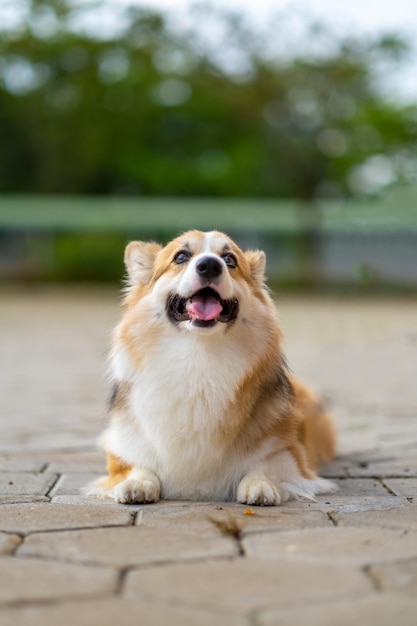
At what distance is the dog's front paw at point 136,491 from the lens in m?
3.35

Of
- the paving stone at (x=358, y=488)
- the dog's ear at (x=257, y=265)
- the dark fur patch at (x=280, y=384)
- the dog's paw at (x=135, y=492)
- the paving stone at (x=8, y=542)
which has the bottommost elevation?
the paving stone at (x=358, y=488)

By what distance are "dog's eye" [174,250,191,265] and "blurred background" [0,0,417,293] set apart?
1409cm

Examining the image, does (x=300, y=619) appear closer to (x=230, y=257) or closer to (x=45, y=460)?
(x=230, y=257)

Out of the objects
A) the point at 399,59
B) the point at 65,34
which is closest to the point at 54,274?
the point at 65,34

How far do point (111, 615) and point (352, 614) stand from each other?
0.60m

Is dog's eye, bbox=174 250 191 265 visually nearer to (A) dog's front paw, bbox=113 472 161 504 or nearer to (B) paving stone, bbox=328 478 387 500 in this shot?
(A) dog's front paw, bbox=113 472 161 504

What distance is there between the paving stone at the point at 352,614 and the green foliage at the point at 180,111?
21.3 metres

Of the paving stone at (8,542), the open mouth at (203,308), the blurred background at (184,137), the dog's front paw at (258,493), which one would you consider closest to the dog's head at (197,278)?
the open mouth at (203,308)

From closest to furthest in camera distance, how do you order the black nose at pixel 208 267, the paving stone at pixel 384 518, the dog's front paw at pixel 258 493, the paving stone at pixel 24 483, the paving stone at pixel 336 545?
1. the paving stone at pixel 336 545
2. the paving stone at pixel 384 518
3. the dog's front paw at pixel 258 493
4. the black nose at pixel 208 267
5. the paving stone at pixel 24 483

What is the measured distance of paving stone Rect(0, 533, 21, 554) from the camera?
8.56ft

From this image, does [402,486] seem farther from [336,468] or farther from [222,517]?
[222,517]

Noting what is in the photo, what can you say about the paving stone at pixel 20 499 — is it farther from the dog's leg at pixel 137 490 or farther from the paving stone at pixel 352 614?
the paving stone at pixel 352 614

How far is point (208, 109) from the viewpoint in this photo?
28.8m

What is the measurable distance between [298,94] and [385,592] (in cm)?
2432
